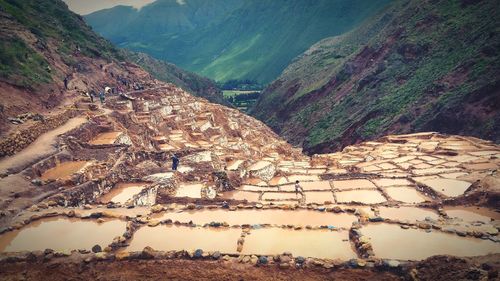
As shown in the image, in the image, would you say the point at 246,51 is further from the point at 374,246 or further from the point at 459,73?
the point at 374,246

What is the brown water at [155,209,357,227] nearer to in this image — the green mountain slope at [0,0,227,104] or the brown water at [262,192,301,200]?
the brown water at [262,192,301,200]

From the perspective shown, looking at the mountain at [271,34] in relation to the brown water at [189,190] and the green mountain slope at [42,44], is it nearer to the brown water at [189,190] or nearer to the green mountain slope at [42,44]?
the green mountain slope at [42,44]

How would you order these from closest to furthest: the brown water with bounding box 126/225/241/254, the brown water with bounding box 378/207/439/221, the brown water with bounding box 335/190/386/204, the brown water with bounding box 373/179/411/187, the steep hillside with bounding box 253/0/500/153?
the brown water with bounding box 126/225/241/254 → the brown water with bounding box 378/207/439/221 → the brown water with bounding box 335/190/386/204 → the brown water with bounding box 373/179/411/187 → the steep hillside with bounding box 253/0/500/153

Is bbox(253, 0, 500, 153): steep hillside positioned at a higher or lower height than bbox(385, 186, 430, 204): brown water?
higher

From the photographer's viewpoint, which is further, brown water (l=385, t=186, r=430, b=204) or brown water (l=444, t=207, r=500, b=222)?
brown water (l=385, t=186, r=430, b=204)

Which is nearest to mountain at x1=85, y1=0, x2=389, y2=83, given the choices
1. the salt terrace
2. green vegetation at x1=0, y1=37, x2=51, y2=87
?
green vegetation at x1=0, y1=37, x2=51, y2=87
